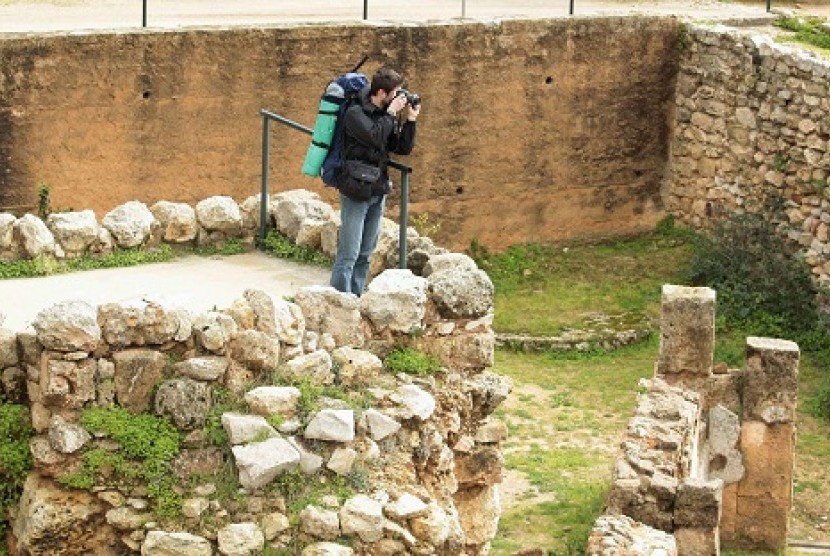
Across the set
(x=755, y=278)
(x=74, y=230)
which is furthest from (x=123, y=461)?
(x=755, y=278)

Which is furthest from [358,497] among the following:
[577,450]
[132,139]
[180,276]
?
[132,139]

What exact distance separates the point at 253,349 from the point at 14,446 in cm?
146

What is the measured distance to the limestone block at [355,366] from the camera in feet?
43.9

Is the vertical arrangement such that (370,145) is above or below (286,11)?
above

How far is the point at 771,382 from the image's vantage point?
56.7 feet

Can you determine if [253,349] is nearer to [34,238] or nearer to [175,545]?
[175,545]

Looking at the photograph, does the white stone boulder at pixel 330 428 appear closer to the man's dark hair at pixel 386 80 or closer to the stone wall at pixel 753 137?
the man's dark hair at pixel 386 80

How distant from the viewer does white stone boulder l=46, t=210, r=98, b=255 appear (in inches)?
591

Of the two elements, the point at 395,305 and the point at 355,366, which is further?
the point at 395,305

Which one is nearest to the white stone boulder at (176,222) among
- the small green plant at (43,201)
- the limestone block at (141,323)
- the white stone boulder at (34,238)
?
the white stone boulder at (34,238)

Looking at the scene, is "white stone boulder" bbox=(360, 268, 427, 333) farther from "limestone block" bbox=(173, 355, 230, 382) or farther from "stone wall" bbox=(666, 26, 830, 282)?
"stone wall" bbox=(666, 26, 830, 282)

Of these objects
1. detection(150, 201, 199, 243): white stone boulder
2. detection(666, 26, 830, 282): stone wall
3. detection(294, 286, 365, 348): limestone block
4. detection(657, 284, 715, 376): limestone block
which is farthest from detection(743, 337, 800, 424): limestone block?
detection(666, 26, 830, 282): stone wall

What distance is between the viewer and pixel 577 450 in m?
19.3

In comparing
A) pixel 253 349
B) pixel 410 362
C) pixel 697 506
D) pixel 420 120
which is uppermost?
pixel 253 349
